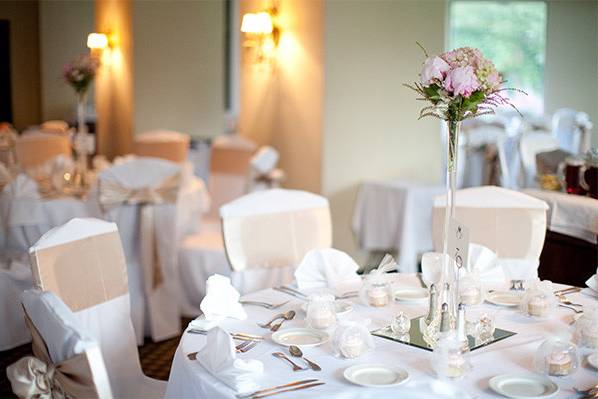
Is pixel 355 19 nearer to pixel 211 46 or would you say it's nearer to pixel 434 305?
pixel 211 46

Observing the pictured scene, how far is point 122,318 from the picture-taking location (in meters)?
2.82

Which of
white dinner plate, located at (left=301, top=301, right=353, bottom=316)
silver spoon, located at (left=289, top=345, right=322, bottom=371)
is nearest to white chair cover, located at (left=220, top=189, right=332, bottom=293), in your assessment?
white dinner plate, located at (left=301, top=301, right=353, bottom=316)

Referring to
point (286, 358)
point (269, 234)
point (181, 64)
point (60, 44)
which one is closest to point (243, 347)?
point (286, 358)

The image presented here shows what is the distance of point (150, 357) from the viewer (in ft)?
14.2

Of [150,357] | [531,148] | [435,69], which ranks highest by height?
[435,69]

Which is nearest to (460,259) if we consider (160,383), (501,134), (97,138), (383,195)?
(160,383)

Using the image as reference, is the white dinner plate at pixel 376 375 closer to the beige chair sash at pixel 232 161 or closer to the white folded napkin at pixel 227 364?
the white folded napkin at pixel 227 364

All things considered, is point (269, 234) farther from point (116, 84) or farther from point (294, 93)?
point (116, 84)

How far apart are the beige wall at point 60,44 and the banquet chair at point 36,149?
7.94 feet

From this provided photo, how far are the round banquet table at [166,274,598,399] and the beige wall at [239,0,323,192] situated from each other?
11.5 feet

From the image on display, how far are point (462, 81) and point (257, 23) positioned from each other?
172 inches

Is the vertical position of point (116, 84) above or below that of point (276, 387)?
above

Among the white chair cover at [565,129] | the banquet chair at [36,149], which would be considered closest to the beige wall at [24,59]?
the banquet chair at [36,149]

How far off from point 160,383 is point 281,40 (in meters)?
4.12
